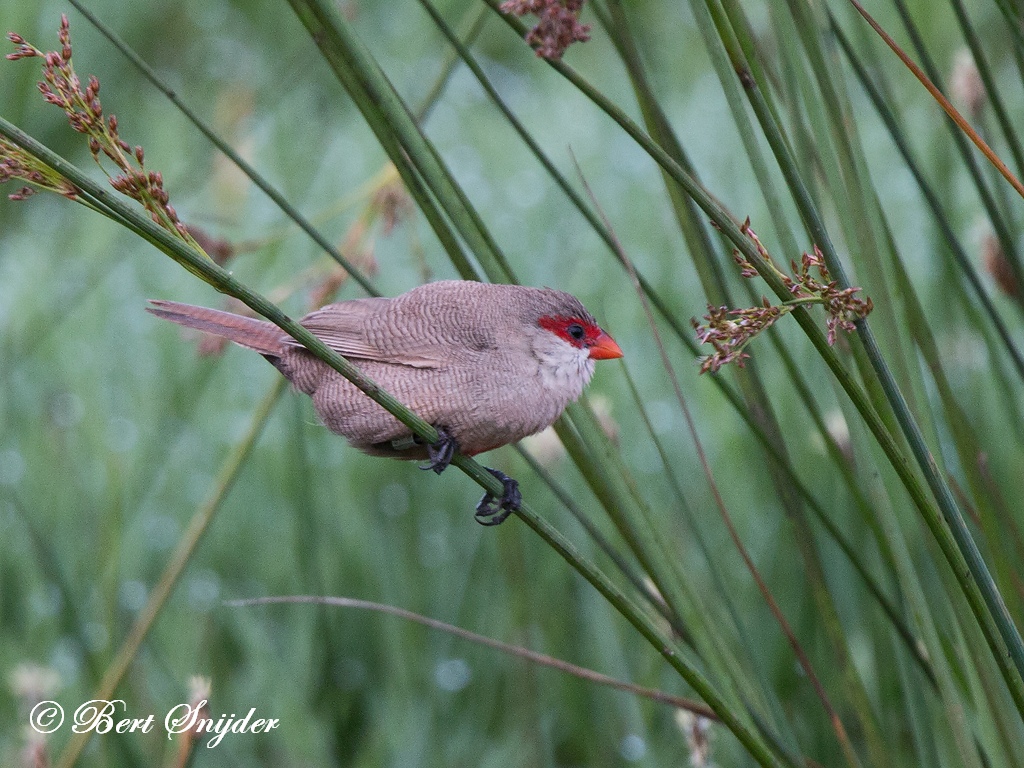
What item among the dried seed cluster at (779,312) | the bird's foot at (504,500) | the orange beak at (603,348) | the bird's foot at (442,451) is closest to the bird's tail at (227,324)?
the bird's foot at (442,451)

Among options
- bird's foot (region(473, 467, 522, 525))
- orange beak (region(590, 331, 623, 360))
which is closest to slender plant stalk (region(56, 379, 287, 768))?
bird's foot (region(473, 467, 522, 525))

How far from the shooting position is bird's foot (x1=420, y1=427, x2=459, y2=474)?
1.92 metres

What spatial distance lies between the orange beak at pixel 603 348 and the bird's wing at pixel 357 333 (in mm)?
344

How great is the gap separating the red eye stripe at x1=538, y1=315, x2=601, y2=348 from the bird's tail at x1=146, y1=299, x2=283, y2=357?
1.62 feet

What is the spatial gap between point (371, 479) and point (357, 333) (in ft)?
5.23

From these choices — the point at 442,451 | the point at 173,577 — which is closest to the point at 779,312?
the point at 442,451

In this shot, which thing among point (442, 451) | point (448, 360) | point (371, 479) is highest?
point (371, 479)

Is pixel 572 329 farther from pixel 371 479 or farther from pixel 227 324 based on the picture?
pixel 371 479

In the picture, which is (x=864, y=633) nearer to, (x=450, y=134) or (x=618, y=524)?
(x=618, y=524)

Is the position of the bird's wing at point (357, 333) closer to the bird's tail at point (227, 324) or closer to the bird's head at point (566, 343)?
the bird's tail at point (227, 324)

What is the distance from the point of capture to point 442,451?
192cm

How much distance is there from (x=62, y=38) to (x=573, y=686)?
2.29 m

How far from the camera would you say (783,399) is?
10.8 ft

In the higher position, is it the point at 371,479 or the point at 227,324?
the point at 371,479
